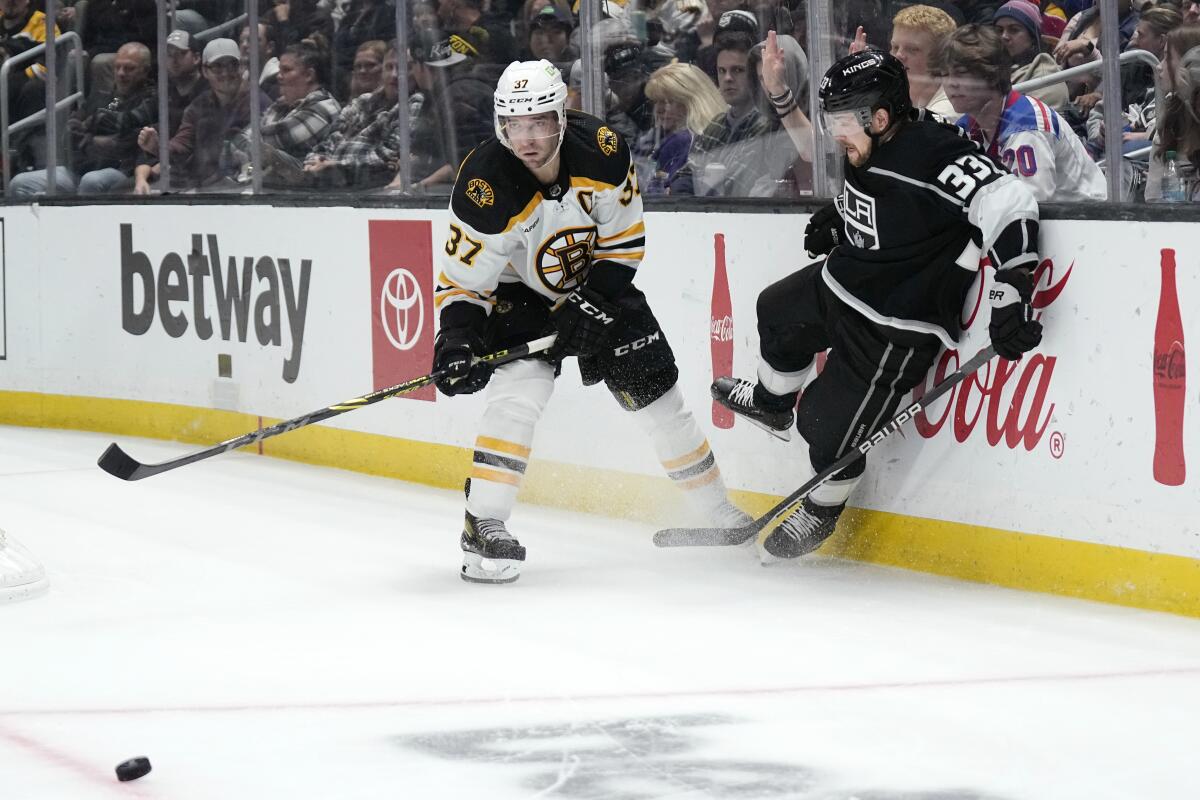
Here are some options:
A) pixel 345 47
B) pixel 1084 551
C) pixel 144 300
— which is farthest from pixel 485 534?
pixel 144 300

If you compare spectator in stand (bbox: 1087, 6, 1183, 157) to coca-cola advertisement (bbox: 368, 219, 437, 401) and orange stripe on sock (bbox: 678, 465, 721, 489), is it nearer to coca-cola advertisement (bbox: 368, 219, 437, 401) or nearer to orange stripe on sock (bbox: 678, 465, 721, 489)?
orange stripe on sock (bbox: 678, 465, 721, 489)

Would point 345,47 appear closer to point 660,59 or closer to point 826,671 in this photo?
point 660,59

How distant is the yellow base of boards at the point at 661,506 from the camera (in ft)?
13.8

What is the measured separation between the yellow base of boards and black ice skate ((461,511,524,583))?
2.79ft

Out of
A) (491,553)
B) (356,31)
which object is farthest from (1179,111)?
(356,31)

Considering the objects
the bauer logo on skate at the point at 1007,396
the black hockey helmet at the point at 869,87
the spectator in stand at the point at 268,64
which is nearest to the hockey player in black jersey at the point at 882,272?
the black hockey helmet at the point at 869,87

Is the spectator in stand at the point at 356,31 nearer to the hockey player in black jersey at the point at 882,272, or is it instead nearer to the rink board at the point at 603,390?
the rink board at the point at 603,390

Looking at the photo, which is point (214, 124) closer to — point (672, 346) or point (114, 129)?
point (114, 129)

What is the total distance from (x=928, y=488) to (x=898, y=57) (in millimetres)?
1096

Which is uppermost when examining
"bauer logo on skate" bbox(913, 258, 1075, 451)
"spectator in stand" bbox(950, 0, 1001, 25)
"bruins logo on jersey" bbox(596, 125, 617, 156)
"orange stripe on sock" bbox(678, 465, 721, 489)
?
"spectator in stand" bbox(950, 0, 1001, 25)

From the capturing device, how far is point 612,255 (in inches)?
184

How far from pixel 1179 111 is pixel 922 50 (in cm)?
76

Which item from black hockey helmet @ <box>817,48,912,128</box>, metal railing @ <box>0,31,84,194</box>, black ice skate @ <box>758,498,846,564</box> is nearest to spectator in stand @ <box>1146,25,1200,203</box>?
black hockey helmet @ <box>817,48,912,128</box>

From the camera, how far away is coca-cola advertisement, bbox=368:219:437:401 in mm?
6266
